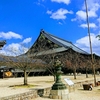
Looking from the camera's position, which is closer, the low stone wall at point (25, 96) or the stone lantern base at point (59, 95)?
the low stone wall at point (25, 96)

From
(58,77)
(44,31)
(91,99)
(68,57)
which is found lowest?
(91,99)

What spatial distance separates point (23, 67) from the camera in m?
17.0

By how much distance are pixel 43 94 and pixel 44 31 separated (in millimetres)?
40392

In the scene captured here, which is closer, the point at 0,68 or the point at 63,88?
the point at 63,88

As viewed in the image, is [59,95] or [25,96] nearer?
[25,96]

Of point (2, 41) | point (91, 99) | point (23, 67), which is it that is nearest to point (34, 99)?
point (91, 99)

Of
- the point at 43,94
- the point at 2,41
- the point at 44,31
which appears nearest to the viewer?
the point at 43,94

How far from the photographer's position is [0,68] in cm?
3547

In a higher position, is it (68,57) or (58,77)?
(68,57)

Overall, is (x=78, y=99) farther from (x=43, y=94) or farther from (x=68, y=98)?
(x=43, y=94)

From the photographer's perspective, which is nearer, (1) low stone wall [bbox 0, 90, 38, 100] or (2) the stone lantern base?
(1) low stone wall [bbox 0, 90, 38, 100]

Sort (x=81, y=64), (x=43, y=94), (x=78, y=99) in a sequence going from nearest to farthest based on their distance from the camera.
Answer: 1. (x=78, y=99)
2. (x=43, y=94)
3. (x=81, y=64)

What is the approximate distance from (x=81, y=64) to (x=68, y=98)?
74.6ft

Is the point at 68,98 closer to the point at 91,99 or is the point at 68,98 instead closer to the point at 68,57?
the point at 91,99
